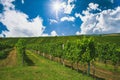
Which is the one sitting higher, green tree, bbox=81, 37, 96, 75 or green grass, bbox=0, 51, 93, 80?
green tree, bbox=81, 37, 96, 75

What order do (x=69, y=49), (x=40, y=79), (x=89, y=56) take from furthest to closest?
(x=69, y=49), (x=89, y=56), (x=40, y=79)

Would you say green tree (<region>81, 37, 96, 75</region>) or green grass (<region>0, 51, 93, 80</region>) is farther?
green tree (<region>81, 37, 96, 75</region>)

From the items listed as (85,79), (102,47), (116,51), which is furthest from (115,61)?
(85,79)

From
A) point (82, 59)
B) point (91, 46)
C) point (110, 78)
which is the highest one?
point (91, 46)

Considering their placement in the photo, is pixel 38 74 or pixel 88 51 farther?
pixel 88 51

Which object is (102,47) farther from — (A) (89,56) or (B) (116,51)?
(A) (89,56)

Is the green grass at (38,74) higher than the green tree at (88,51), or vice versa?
the green tree at (88,51)

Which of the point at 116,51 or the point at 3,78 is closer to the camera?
the point at 3,78

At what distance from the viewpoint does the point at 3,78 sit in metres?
42.9

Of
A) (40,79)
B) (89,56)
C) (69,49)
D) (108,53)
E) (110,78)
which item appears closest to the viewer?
(40,79)

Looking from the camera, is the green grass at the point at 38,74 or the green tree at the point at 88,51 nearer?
the green grass at the point at 38,74

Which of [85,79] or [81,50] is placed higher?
[81,50]

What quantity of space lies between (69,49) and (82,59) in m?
14.2

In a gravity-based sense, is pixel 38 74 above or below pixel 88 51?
below
